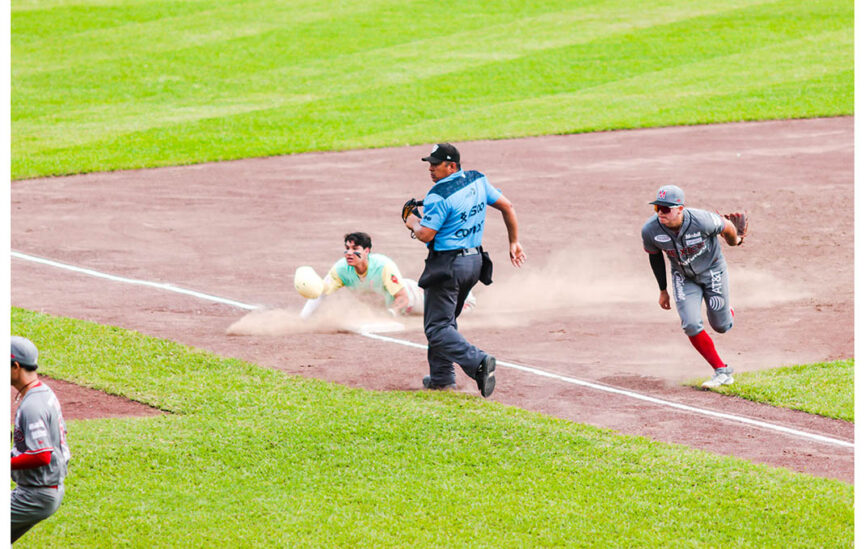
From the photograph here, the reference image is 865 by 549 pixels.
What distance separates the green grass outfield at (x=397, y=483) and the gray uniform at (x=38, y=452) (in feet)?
3.38

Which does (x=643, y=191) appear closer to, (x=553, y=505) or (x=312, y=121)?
(x=312, y=121)

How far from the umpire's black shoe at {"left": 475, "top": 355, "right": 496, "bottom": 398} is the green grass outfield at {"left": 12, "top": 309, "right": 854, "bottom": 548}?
173mm

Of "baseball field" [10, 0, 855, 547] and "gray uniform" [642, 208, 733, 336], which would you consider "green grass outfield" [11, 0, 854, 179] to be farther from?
"gray uniform" [642, 208, 733, 336]

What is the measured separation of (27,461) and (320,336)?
6105 mm

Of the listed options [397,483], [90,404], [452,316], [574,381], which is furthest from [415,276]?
[397,483]

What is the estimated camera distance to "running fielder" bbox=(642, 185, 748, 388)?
10.1 metres

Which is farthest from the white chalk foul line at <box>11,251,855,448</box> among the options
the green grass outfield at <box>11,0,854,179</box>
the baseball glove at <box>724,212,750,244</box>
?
the green grass outfield at <box>11,0,854,179</box>

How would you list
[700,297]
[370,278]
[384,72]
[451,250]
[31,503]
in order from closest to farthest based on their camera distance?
[31,503] < [451,250] < [700,297] < [370,278] < [384,72]

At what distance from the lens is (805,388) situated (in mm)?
10250

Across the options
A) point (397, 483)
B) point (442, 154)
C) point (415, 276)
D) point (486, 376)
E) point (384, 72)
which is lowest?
point (397, 483)

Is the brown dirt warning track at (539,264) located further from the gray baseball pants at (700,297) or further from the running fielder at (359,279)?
the gray baseball pants at (700,297)

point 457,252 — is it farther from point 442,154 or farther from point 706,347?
point 706,347

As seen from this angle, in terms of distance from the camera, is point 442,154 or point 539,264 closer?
point 442,154

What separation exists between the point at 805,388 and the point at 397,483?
160 inches
